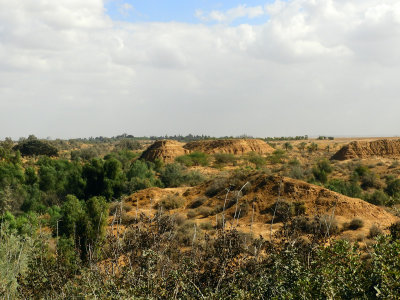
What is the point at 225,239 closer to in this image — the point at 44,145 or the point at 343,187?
the point at 343,187

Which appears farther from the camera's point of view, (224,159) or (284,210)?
(224,159)

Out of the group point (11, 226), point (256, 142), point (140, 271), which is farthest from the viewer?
point (256, 142)

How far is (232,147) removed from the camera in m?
65.9

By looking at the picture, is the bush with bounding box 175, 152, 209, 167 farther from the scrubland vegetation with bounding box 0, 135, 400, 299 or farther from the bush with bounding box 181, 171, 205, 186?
the bush with bounding box 181, 171, 205, 186

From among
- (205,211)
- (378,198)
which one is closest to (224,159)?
(378,198)

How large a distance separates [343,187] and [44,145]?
5599 cm

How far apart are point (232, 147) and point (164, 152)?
48.2 ft

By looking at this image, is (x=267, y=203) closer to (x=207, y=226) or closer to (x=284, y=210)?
(x=207, y=226)

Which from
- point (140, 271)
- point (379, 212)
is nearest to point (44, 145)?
point (379, 212)

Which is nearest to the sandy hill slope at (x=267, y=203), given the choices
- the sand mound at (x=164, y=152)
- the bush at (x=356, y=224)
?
the bush at (x=356, y=224)

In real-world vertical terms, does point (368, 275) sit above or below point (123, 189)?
above

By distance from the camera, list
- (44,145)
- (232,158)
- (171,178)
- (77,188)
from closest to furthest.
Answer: (77,188) → (171,178) → (232,158) → (44,145)

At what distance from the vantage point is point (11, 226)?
18859 mm

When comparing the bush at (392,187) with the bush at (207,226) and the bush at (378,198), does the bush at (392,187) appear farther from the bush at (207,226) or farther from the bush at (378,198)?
the bush at (207,226)
